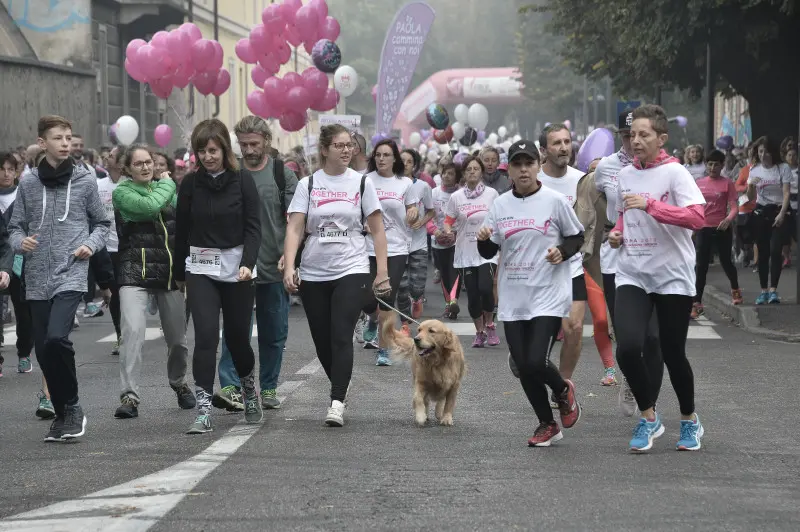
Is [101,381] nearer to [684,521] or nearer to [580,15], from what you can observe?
[684,521]

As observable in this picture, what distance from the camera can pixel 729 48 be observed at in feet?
85.5

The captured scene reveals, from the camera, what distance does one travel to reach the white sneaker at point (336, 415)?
353 inches

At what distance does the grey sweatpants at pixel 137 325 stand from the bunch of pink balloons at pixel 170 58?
666 inches

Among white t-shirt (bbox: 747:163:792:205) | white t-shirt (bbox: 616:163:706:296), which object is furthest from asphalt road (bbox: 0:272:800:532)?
white t-shirt (bbox: 747:163:792:205)

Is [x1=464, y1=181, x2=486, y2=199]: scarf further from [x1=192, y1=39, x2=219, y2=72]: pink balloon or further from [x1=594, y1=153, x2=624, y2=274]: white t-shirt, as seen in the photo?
[x1=192, y1=39, x2=219, y2=72]: pink balloon

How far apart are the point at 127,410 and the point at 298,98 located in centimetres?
1780

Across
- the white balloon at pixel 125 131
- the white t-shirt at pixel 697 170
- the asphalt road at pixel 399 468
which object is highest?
the white balloon at pixel 125 131

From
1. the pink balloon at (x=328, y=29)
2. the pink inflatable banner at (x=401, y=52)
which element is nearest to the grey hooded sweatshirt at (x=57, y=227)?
the pink balloon at (x=328, y=29)

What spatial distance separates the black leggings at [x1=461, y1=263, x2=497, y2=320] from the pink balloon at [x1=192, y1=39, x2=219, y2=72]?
44.7 feet

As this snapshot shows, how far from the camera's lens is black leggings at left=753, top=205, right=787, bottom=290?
57.6 ft

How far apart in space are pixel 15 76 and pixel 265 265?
20.1 meters

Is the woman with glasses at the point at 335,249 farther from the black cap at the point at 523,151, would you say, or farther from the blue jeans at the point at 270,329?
the black cap at the point at 523,151

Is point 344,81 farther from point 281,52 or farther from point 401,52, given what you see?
point 281,52

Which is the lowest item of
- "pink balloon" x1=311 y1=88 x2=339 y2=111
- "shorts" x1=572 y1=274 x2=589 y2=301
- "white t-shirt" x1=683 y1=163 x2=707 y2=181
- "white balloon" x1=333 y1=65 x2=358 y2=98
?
"shorts" x1=572 y1=274 x2=589 y2=301
